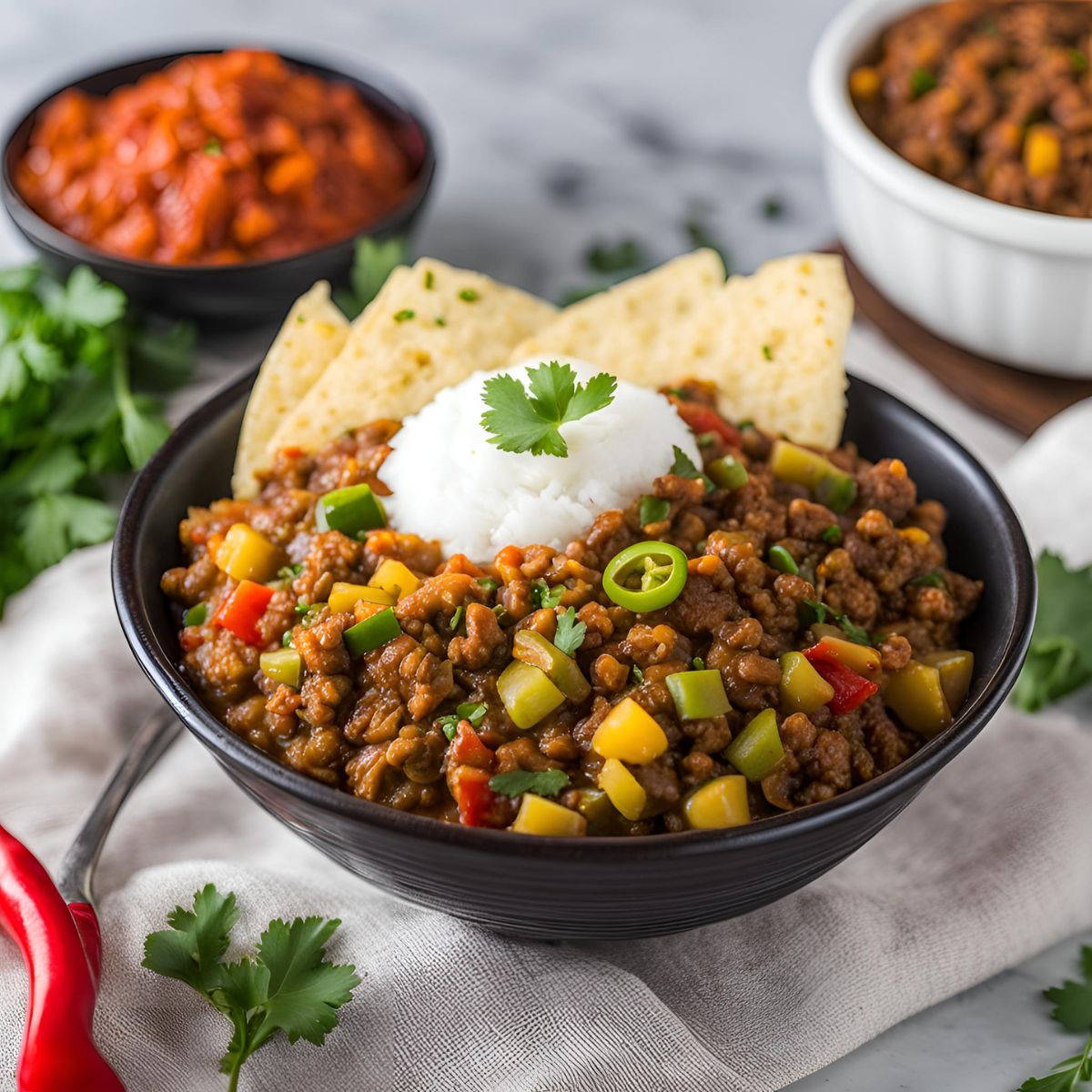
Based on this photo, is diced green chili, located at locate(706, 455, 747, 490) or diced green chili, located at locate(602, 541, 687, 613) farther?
diced green chili, located at locate(706, 455, 747, 490)

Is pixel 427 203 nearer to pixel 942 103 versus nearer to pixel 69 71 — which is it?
pixel 942 103

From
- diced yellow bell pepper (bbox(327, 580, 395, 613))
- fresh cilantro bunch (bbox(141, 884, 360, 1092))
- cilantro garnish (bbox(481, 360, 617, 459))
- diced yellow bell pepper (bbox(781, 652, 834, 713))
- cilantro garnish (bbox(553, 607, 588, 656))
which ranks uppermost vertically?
cilantro garnish (bbox(481, 360, 617, 459))

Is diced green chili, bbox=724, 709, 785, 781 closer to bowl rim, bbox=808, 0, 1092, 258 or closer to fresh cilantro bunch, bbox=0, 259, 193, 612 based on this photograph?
fresh cilantro bunch, bbox=0, 259, 193, 612

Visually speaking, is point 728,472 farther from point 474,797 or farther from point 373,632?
point 474,797

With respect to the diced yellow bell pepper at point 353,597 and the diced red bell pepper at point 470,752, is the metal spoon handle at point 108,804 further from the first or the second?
the diced red bell pepper at point 470,752

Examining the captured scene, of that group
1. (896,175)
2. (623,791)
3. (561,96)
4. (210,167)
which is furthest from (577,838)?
(561,96)

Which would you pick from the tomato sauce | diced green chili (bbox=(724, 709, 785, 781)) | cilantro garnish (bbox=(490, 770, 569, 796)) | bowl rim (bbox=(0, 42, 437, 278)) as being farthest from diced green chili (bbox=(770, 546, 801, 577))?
the tomato sauce
